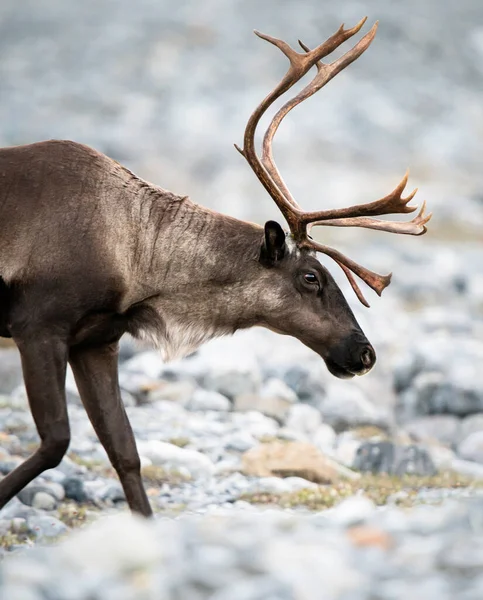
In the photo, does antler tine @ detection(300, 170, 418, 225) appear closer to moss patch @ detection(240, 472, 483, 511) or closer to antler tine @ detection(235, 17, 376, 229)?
antler tine @ detection(235, 17, 376, 229)

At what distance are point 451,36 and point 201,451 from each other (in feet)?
102

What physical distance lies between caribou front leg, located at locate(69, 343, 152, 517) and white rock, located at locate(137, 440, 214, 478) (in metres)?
1.98

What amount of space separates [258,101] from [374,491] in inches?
985

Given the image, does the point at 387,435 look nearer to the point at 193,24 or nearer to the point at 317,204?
the point at 317,204

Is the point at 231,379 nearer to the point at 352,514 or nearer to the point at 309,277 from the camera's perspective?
the point at 309,277

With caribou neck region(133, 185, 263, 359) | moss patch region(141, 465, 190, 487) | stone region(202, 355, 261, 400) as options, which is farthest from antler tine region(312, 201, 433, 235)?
stone region(202, 355, 261, 400)

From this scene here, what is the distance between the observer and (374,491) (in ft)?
25.3

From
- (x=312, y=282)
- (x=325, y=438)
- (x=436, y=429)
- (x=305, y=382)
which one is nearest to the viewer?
(x=312, y=282)

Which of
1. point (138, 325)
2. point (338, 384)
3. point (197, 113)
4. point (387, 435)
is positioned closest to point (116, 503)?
point (138, 325)

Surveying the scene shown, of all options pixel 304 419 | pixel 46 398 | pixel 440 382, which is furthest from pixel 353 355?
pixel 440 382

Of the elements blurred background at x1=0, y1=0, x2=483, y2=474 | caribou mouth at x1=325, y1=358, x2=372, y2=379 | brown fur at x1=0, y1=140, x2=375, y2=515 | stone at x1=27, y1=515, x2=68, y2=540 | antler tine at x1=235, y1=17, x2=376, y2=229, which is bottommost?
stone at x1=27, y1=515, x2=68, y2=540

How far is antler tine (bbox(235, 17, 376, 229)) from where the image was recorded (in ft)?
20.6

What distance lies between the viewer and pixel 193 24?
35.7 meters

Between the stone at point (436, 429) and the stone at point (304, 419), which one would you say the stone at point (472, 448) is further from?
the stone at point (304, 419)
